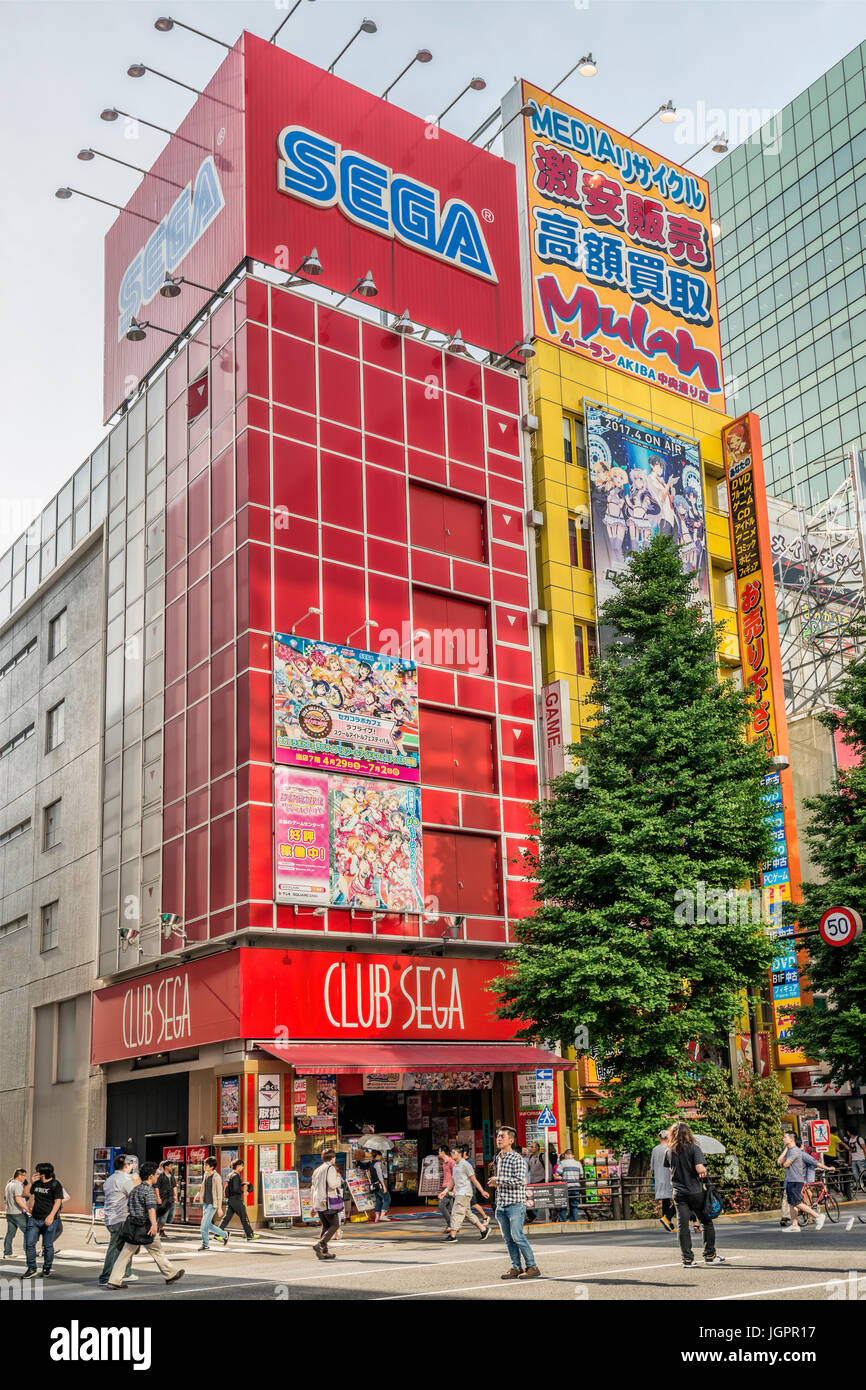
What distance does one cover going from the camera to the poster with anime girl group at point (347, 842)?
Result: 31.4 m

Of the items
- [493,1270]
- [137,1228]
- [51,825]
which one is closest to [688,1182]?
[493,1270]

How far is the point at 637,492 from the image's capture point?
141 ft

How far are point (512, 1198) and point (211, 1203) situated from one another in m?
11.3

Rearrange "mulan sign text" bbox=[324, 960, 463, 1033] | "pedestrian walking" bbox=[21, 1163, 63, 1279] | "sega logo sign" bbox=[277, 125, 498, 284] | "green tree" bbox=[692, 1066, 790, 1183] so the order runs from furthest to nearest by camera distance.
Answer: "sega logo sign" bbox=[277, 125, 498, 284]
"mulan sign text" bbox=[324, 960, 463, 1033]
"green tree" bbox=[692, 1066, 790, 1183]
"pedestrian walking" bbox=[21, 1163, 63, 1279]

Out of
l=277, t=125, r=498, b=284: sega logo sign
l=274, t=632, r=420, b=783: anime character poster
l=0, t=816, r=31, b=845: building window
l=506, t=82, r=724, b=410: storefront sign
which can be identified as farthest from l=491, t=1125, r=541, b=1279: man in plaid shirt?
l=0, t=816, r=31, b=845: building window

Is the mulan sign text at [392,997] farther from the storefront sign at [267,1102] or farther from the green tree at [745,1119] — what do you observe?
the green tree at [745,1119]

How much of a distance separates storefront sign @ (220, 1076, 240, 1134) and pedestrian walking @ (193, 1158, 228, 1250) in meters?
4.10

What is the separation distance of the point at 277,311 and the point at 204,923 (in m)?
16.1

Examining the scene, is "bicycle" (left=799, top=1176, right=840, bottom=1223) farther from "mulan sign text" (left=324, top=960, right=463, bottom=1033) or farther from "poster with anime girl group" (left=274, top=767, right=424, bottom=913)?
"poster with anime girl group" (left=274, top=767, right=424, bottom=913)

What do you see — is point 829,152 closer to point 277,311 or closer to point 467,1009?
point 277,311

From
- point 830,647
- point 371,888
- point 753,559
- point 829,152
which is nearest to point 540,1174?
point 371,888

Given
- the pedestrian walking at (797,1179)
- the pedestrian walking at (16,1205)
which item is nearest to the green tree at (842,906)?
the pedestrian walking at (797,1179)

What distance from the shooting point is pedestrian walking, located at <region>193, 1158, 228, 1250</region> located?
2365 cm

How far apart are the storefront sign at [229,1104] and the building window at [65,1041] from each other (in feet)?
38.0
